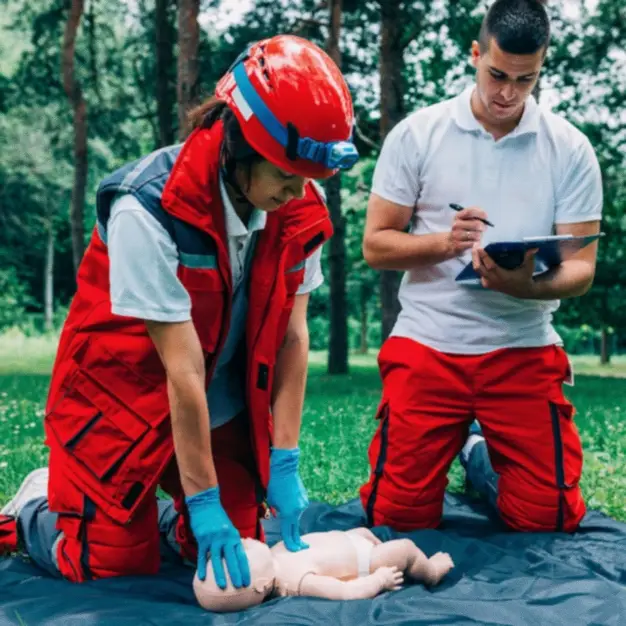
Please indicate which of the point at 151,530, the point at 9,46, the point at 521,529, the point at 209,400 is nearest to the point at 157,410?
the point at 209,400

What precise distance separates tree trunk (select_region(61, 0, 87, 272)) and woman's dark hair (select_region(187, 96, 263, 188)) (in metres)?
11.3

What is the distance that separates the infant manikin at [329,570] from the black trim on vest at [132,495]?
1.11 ft

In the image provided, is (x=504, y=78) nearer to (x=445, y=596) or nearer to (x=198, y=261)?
(x=198, y=261)

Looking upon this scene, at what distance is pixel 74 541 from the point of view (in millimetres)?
3080

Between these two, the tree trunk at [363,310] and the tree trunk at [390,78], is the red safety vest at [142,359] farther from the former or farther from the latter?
the tree trunk at [363,310]

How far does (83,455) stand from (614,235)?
13.1 m

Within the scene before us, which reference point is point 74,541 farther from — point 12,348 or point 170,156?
point 12,348

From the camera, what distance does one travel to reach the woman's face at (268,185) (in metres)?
2.59

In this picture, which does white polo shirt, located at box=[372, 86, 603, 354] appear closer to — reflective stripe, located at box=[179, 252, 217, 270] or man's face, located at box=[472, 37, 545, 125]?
man's face, located at box=[472, 37, 545, 125]

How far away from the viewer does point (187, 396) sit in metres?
2.66

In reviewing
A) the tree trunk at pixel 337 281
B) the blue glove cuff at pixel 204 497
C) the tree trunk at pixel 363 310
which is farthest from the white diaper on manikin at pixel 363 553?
the tree trunk at pixel 363 310

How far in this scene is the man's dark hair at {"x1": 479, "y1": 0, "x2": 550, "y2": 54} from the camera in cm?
344

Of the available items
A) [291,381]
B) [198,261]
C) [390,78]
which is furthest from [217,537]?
[390,78]

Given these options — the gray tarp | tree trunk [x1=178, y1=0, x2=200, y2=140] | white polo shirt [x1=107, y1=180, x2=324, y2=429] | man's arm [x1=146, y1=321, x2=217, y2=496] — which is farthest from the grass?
tree trunk [x1=178, y1=0, x2=200, y2=140]
